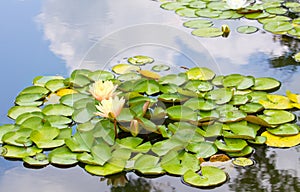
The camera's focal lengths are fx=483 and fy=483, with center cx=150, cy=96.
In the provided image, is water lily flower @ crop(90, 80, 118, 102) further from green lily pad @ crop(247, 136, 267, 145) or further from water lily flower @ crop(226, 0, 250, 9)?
water lily flower @ crop(226, 0, 250, 9)

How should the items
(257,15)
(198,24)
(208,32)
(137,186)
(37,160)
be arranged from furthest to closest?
(257,15) < (198,24) < (208,32) < (37,160) < (137,186)

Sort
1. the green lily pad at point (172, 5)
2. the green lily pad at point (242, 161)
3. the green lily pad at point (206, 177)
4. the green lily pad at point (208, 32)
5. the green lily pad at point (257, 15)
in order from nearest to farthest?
the green lily pad at point (206, 177), the green lily pad at point (242, 161), the green lily pad at point (208, 32), the green lily pad at point (257, 15), the green lily pad at point (172, 5)

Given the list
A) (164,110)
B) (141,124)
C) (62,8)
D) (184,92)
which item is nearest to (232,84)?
(184,92)

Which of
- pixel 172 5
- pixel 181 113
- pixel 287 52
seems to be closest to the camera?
pixel 181 113

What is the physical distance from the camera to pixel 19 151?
5.60 feet

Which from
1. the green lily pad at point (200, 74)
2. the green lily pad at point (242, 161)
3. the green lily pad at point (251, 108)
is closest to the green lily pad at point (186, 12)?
the green lily pad at point (200, 74)

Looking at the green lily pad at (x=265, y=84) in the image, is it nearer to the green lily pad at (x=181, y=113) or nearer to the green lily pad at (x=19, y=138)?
the green lily pad at (x=181, y=113)

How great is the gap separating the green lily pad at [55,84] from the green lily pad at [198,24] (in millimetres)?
952

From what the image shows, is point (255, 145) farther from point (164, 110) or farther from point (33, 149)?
point (33, 149)

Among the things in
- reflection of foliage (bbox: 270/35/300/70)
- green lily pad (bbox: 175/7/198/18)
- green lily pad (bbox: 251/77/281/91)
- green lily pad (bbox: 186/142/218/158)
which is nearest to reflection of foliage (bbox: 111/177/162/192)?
green lily pad (bbox: 186/142/218/158)

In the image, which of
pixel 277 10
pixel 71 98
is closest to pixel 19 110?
pixel 71 98

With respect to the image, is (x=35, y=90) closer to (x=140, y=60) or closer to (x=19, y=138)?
(x=19, y=138)

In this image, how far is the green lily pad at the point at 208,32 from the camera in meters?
2.69

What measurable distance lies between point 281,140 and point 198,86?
18.3 inches
